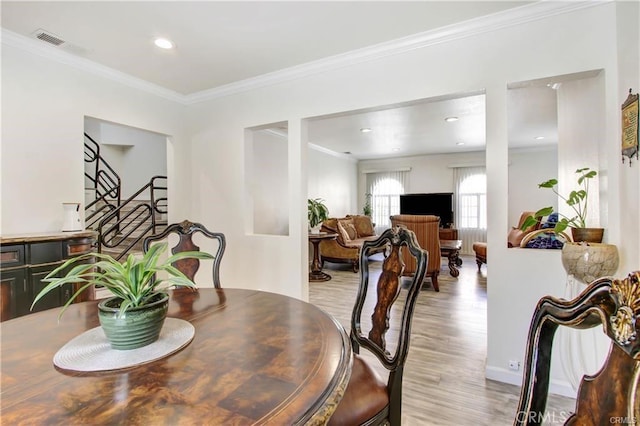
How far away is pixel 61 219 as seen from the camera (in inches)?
108

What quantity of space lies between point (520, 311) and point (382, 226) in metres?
6.83

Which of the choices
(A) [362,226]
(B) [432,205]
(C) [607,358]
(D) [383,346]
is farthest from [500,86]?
(B) [432,205]

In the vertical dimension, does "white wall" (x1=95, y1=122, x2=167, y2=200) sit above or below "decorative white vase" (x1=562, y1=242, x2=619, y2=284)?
above

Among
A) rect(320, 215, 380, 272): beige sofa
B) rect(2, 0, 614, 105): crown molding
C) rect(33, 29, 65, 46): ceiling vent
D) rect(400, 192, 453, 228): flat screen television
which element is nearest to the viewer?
rect(2, 0, 614, 105): crown molding

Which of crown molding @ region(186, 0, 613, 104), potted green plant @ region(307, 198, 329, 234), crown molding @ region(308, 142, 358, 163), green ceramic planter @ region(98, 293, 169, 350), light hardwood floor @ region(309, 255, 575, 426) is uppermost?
crown molding @ region(308, 142, 358, 163)

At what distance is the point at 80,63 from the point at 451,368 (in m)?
4.21

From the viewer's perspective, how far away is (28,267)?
85.4 inches

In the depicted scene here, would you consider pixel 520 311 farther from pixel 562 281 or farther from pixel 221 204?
pixel 221 204

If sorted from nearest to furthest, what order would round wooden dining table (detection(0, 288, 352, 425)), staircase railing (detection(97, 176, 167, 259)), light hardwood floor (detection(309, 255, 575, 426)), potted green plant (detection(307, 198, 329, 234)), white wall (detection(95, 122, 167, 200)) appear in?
round wooden dining table (detection(0, 288, 352, 425)) < light hardwood floor (detection(309, 255, 575, 426)) < staircase railing (detection(97, 176, 167, 259)) < potted green plant (detection(307, 198, 329, 234)) < white wall (detection(95, 122, 167, 200))

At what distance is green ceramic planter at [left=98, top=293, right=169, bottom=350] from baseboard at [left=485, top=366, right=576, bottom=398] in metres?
2.32

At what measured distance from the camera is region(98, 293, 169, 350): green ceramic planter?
93 centimetres

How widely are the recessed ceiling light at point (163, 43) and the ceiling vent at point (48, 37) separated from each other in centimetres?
76

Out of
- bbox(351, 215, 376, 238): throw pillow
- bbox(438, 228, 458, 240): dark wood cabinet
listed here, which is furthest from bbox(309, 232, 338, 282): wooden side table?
bbox(438, 228, 458, 240): dark wood cabinet

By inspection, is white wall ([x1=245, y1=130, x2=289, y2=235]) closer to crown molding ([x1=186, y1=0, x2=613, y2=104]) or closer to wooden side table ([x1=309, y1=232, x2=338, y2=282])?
wooden side table ([x1=309, y1=232, x2=338, y2=282])
